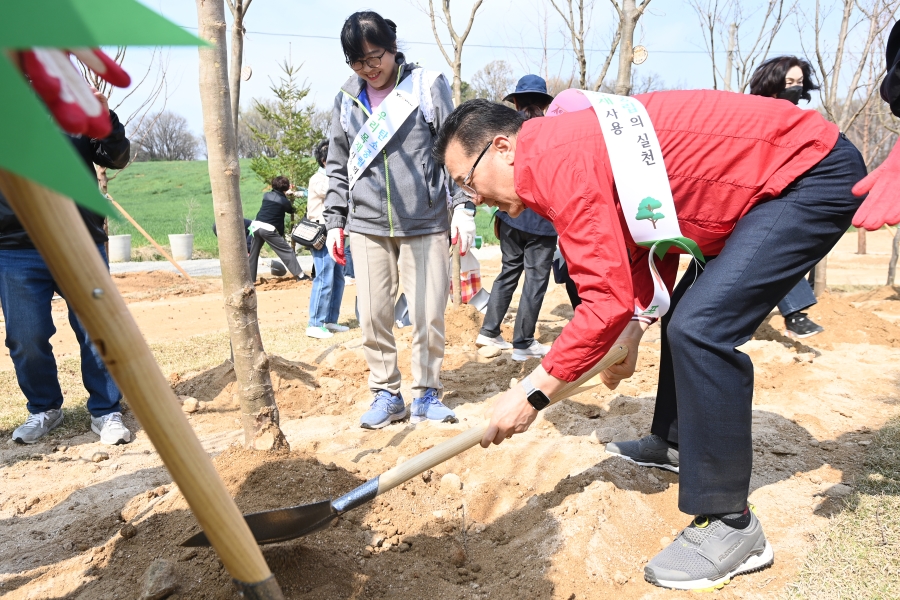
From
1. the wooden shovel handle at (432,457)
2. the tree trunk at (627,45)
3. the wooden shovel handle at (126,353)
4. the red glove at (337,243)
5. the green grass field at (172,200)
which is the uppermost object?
the tree trunk at (627,45)

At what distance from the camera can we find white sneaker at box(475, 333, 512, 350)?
553cm

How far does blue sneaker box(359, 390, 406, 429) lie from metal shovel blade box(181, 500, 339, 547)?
1.53 meters

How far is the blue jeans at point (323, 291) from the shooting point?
6.63 m

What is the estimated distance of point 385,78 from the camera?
3.55 metres

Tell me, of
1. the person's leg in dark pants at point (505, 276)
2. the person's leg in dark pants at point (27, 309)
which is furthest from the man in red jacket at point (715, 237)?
the person's leg in dark pants at point (505, 276)

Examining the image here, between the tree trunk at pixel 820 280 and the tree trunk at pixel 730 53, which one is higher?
the tree trunk at pixel 730 53

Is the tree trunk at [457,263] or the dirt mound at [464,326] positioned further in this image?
the tree trunk at [457,263]

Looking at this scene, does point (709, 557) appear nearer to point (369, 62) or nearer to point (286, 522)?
point (286, 522)

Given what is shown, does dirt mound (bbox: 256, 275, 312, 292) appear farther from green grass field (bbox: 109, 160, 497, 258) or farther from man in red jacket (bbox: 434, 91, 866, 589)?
man in red jacket (bbox: 434, 91, 866, 589)

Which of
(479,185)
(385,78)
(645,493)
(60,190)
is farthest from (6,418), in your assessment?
(60,190)

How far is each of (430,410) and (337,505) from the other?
161cm

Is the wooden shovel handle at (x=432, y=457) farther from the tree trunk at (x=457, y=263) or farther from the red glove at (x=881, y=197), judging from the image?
the tree trunk at (x=457, y=263)

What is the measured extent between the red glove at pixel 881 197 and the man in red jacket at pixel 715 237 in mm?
90

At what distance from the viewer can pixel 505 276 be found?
5.44m
